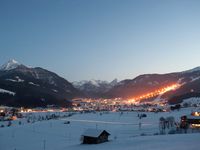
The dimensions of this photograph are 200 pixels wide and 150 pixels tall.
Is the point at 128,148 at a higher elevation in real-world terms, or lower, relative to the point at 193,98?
lower

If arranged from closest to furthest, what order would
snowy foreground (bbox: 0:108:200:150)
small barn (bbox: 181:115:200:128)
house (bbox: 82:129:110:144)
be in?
snowy foreground (bbox: 0:108:200:150), house (bbox: 82:129:110:144), small barn (bbox: 181:115:200:128)

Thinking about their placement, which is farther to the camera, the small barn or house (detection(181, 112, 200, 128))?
the small barn

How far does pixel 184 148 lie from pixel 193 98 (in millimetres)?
171763

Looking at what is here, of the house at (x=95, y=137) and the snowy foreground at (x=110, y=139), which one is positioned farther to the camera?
the house at (x=95, y=137)

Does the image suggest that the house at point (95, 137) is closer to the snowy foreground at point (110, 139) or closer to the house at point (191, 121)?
the snowy foreground at point (110, 139)

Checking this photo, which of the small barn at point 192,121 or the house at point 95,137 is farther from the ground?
the small barn at point 192,121

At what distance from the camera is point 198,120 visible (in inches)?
2793

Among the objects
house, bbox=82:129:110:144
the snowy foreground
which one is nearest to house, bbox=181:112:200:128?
the snowy foreground

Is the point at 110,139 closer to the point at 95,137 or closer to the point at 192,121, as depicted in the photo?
the point at 95,137

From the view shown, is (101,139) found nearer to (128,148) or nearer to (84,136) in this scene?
(84,136)

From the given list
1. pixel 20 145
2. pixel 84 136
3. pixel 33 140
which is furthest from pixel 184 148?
pixel 33 140

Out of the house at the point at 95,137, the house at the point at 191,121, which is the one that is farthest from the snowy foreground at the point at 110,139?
the house at the point at 191,121

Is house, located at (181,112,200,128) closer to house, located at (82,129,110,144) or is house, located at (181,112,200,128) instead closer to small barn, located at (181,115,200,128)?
small barn, located at (181,115,200,128)

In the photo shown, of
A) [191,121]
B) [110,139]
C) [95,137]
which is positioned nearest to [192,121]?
[191,121]
